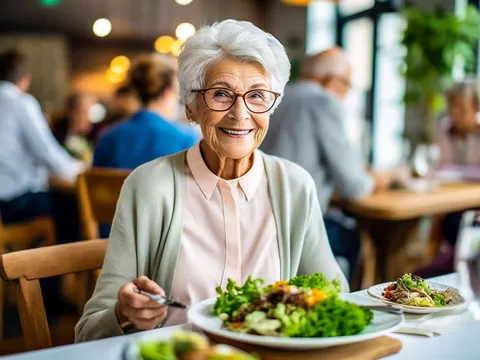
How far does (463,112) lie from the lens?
12.3 feet

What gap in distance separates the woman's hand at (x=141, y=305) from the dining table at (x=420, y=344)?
0.03 meters

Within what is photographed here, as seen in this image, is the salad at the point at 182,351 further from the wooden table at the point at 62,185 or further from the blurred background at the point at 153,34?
the blurred background at the point at 153,34

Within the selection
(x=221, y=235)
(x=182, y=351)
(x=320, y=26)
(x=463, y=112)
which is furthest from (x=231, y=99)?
(x=320, y=26)

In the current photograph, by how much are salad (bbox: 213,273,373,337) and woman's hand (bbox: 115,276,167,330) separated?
0.33 feet

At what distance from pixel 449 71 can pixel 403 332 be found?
3.64 m

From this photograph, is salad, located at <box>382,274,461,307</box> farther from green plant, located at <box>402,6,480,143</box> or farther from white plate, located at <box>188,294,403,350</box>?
green plant, located at <box>402,6,480,143</box>

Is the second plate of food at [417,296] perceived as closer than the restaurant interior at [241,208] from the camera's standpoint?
No

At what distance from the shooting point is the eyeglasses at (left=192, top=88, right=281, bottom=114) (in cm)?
130

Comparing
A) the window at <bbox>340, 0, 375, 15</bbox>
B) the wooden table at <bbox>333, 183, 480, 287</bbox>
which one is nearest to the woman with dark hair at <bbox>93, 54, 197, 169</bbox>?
the wooden table at <bbox>333, 183, 480, 287</bbox>

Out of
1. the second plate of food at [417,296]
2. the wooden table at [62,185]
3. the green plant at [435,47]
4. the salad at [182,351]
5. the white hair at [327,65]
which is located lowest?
the wooden table at [62,185]

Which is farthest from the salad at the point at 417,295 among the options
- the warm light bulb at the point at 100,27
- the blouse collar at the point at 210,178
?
the warm light bulb at the point at 100,27

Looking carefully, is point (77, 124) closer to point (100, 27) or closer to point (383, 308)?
point (100, 27)

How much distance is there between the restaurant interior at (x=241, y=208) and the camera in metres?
0.93

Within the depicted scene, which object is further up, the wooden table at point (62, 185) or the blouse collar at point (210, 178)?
the blouse collar at point (210, 178)
